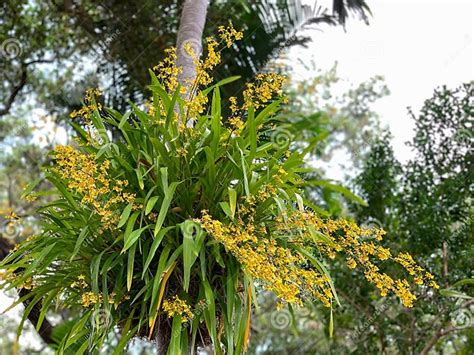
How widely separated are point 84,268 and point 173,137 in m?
0.39

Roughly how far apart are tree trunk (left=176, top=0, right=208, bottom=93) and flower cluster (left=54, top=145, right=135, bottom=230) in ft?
1.65

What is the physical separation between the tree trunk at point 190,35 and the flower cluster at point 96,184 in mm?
502

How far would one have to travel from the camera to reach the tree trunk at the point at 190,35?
6.24 ft

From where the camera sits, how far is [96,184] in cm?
144

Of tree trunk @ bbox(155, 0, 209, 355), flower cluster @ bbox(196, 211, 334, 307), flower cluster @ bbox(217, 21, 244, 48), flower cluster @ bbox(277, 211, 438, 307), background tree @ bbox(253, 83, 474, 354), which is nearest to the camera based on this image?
flower cluster @ bbox(196, 211, 334, 307)

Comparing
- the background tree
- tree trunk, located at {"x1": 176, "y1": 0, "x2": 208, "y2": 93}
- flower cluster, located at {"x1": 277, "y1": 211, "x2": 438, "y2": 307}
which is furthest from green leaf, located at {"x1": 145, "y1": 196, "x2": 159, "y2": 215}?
the background tree

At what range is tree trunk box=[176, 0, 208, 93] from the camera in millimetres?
1901

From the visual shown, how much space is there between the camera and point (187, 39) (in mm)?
2088

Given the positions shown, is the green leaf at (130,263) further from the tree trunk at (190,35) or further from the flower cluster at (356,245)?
the tree trunk at (190,35)

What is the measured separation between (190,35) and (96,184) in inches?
34.3

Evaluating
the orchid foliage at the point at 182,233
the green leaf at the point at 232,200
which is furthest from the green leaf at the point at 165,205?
the green leaf at the point at 232,200

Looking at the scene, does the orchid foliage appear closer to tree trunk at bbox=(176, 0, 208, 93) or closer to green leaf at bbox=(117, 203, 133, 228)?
green leaf at bbox=(117, 203, 133, 228)

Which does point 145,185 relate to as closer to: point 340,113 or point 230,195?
point 230,195

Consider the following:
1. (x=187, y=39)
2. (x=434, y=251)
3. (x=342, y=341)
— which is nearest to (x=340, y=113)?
(x=342, y=341)
